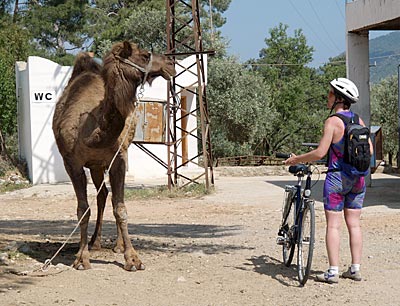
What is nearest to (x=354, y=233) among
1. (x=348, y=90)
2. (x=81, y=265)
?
(x=348, y=90)

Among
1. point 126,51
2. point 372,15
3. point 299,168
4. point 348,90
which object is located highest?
point 372,15

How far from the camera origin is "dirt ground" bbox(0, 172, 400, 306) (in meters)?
6.99

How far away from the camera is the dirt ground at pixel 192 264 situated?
6.99m

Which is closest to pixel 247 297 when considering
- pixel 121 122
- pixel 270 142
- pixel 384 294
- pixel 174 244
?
pixel 384 294

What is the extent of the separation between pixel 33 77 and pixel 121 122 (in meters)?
17.4

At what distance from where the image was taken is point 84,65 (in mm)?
9883

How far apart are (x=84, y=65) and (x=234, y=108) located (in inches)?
1064

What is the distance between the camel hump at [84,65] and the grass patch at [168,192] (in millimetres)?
9632

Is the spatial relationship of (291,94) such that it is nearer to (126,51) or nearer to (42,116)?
(42,116)

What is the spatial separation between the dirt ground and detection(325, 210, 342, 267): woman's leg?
0.94ft

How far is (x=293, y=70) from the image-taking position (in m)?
58.2

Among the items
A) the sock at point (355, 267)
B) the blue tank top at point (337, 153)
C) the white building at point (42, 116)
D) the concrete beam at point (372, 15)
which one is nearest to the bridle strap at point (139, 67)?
the blue tank top at point (337, 153)

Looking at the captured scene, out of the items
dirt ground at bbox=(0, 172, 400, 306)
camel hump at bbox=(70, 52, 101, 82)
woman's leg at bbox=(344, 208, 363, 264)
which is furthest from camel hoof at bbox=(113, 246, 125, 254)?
woman's leg at bbox=(344, 208, 363, 264)

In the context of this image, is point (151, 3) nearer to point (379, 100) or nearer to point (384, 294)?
point (379, 100)
